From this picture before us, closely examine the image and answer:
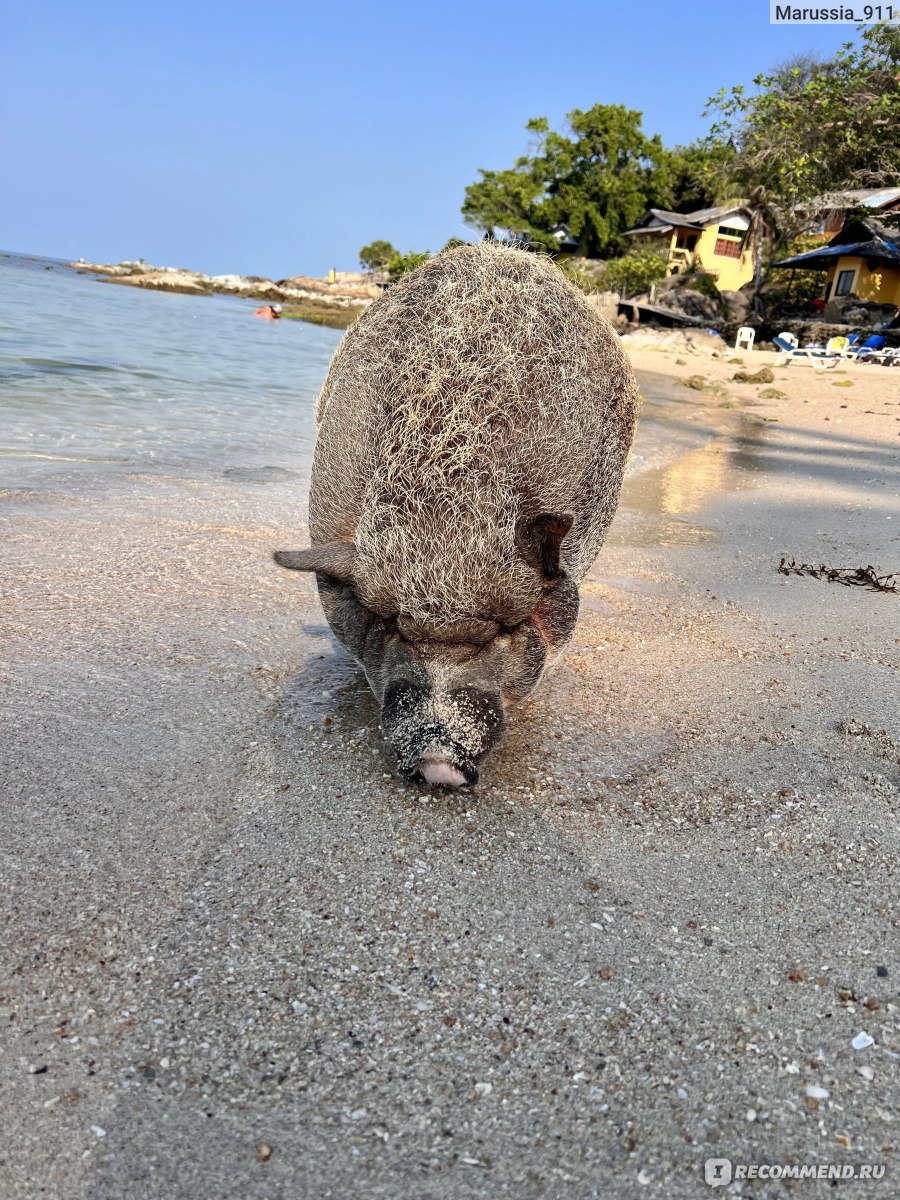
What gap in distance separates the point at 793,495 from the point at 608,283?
130 feet

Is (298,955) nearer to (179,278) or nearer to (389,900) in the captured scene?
(389,900)

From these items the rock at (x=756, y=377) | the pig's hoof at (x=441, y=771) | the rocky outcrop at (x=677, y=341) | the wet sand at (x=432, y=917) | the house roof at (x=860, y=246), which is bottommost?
the wet sand at (x=432, y=917)

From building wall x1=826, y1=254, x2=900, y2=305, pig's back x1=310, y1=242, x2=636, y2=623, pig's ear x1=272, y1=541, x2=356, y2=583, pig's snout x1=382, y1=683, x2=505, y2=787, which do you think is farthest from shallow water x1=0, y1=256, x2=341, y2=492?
building wall x1=826, y1=254, x2=900, y2=305

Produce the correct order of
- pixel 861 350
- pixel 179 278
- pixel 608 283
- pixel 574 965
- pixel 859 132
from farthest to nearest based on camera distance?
pixel 179 278 < pixel 608 283 < pixel 859 132 < pixel 861 350 < pixel 574 965

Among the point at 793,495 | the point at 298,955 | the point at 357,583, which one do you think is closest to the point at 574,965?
the point at 298,955

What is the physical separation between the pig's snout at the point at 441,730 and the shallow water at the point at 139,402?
6.51m

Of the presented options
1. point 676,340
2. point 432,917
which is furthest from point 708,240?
point 432,917

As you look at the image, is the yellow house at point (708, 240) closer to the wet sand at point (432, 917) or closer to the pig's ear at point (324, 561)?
the wet sand at point (432, 917)

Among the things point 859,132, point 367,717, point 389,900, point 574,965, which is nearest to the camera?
point 574,965

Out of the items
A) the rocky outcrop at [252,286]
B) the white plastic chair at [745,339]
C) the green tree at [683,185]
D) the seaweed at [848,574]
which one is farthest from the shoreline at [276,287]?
the seaweed at [848,574]

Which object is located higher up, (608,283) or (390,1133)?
(608,283)

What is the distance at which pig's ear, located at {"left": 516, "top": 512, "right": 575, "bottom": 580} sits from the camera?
3422 millimetres

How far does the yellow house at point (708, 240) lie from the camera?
168 feet

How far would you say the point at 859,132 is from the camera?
108ft
